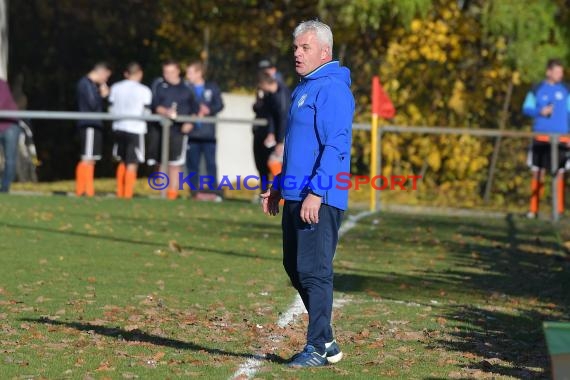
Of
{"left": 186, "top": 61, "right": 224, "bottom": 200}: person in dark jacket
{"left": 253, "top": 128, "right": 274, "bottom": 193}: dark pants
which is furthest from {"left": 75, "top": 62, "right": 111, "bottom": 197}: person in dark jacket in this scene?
{"left": 253, "top": 128, "right": 274, "bottom": 193}: dark pants

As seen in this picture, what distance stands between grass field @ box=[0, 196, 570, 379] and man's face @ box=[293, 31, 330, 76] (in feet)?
5.53

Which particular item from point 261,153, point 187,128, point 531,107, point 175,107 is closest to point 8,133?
point 175,107

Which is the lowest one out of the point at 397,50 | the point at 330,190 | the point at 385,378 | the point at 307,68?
the point at 385,378

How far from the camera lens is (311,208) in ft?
27.7

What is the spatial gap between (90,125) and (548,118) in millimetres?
6571

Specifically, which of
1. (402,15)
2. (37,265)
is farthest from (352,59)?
(37,265)

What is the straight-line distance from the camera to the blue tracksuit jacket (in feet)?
27.9

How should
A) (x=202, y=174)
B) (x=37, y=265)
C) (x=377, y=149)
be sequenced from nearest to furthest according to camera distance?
(x=37, y=265) < (x=377, y=149) < (x=202, y=174)

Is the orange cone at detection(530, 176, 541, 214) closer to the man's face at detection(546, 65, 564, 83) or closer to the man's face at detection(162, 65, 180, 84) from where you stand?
the man's face at detection(546, 65, 564, 83)

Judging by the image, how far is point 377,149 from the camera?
22297mm

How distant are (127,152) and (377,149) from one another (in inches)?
141

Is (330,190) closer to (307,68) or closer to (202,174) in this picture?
(307,68)

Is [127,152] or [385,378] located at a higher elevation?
[127,152]

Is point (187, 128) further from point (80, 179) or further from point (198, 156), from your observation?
point (80, 179)
